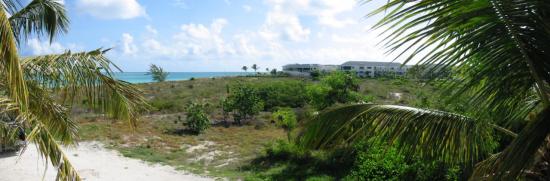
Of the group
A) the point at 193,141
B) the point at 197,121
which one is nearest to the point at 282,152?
the point at 193,141

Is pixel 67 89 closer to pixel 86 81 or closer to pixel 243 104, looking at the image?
pixel 86 81

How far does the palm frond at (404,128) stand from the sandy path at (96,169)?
9184 millimetres

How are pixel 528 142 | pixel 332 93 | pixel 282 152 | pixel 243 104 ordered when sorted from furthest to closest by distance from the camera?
pixel 243 104
pixel 332 93
pixel 282 152
pixel 528 142

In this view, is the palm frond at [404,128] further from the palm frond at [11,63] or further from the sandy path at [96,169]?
the sandy path at [96,169]

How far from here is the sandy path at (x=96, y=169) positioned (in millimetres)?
12242

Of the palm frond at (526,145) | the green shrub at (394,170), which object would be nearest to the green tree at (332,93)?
the green shrub at (394,170)

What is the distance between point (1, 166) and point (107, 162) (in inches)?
113

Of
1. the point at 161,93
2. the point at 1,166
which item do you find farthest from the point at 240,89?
the point at 1,166

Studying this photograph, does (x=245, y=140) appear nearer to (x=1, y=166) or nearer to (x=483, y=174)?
(x=1, y=166)

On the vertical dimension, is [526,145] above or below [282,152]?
above

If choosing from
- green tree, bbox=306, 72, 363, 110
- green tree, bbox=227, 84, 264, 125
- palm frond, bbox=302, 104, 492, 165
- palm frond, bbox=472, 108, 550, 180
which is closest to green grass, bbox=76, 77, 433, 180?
green tree, bbox=227, 84, 264, 125

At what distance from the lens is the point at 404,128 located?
376cm

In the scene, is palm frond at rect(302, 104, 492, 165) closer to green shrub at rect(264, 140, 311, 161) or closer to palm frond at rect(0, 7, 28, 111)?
palm frond at rect(0, 7, 28, 111)

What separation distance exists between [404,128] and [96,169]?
38.2 feet
